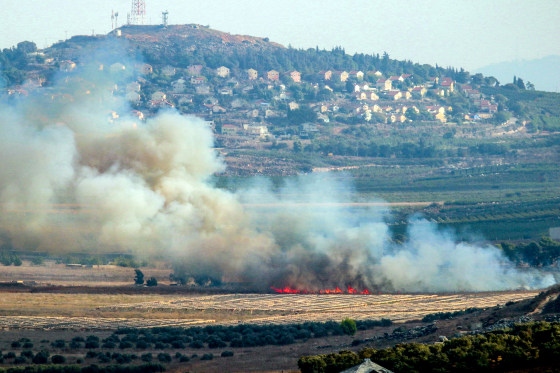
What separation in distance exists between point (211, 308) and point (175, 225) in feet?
32.9

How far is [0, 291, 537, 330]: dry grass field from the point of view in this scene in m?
53.4

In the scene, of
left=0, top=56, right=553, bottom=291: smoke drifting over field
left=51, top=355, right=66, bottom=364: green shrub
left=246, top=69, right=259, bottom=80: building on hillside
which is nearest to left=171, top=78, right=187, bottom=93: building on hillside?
left=246, top=69, right=259, bottom=80: building on hillside

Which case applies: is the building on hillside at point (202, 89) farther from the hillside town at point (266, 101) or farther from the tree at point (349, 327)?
the tree at point (349, 327)

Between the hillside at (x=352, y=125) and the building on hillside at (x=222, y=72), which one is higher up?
the building on hillside at (x=222, y=72)

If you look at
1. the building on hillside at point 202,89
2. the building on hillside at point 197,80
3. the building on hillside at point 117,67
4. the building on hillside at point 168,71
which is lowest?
the building on hillside at point 117,67

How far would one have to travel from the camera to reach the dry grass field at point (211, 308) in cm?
5338

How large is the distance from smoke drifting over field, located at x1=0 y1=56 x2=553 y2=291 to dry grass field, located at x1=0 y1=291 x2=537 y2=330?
2689mm

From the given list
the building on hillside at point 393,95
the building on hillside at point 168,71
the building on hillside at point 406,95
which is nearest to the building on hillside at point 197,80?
A: the building on hillside at point 168,71

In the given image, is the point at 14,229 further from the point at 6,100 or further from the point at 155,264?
the point at 6,100

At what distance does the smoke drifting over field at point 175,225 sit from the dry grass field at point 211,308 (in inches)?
106

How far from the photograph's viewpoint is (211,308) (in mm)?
57062

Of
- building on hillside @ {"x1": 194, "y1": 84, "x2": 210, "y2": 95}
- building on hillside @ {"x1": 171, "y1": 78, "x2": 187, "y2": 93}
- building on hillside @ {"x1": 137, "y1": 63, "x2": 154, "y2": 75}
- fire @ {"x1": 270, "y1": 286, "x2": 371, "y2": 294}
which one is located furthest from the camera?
building on hillside @ {"x1": 194, "y1": 84, "x2": 210, "y2": 95}

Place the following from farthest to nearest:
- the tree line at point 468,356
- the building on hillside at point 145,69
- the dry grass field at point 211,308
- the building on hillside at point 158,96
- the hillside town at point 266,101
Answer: the building on hillside at point 145,69 → the building on hillside at point 158,96 → the hillside town at point 266,101 → the dry grass field at point 211,308 → the tree line at point 468,356

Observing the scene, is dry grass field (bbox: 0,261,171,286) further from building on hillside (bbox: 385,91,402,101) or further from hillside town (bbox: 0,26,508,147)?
building on hillside (bbox: 385,91,402,101)
